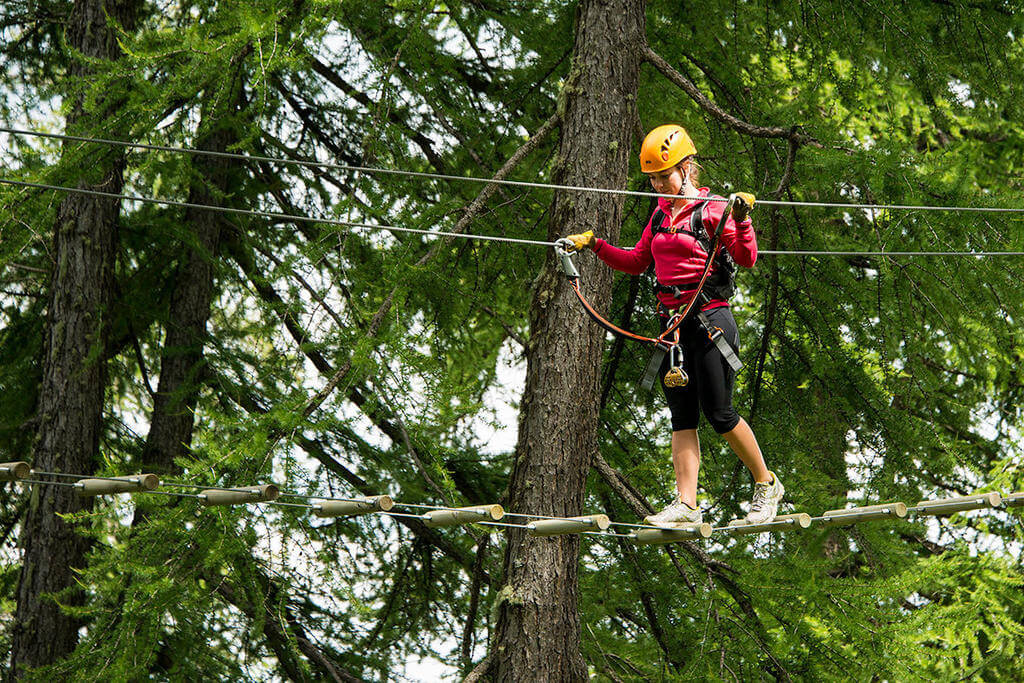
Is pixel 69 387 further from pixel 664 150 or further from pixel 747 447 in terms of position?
pixel 747 447

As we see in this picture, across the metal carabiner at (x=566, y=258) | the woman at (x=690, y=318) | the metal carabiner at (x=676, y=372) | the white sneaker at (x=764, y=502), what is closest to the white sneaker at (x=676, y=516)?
the woman at (x=690, y=318)

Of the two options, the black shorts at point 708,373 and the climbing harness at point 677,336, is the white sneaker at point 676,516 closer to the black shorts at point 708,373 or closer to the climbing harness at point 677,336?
the black shorts at point 708,373

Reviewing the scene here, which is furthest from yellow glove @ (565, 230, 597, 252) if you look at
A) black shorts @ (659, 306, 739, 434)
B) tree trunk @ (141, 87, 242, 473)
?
tree trunk @ (141, 87, 242, 473)

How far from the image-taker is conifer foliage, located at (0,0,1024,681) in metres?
5.68

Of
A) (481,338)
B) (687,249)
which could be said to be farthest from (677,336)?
(481,338)

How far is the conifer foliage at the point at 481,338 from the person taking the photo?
568 centimetres

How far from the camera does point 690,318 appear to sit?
4.77m

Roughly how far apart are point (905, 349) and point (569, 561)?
2828 mm

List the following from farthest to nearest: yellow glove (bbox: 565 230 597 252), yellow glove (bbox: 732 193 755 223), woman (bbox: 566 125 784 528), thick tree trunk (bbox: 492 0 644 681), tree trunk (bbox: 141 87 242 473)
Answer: tree trunk (bbox: 141 87 242 473)
thick tree trunk (bbox: 492 0 644 681)
yellow glove (bbox: 565 230 597 252)
woman (bbox: 566 125 784 528)
yellow glove (bbox: 732 193 755 223)

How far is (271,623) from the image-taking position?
7684mm

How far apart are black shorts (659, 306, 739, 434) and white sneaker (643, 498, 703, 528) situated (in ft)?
1.30

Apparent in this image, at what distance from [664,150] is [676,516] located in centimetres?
170

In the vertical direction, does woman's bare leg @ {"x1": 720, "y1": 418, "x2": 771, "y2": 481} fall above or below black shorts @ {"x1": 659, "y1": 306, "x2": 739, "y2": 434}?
below

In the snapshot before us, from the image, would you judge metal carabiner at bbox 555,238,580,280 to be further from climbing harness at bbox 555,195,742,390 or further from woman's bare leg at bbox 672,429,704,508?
woman's bare leg at bbox 672,429,704,508
